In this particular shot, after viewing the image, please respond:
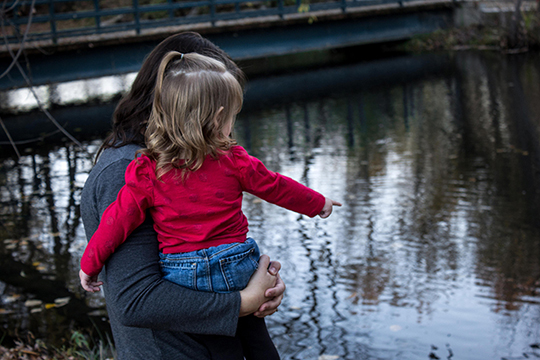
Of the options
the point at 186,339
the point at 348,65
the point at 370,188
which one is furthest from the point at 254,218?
the point at 348,65

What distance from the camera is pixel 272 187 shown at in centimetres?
187

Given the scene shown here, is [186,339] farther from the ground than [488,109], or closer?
farther from the ground

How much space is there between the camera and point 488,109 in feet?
39.0

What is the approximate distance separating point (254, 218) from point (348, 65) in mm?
16626

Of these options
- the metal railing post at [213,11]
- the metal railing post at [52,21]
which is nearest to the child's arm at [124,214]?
the metal railing post at [52,21]

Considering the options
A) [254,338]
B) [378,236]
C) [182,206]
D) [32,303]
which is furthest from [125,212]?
[378,236]

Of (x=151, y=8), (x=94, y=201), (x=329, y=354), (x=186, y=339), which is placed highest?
(x=151, y=8)

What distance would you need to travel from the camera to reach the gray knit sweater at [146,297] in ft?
5.28

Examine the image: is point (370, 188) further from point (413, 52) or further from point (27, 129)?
point (413, 52)

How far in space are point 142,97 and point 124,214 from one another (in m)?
0.40

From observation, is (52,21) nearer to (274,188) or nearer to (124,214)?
(274,188)

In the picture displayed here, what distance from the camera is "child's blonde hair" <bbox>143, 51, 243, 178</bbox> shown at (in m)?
1.61

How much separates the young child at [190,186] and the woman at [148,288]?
0.04 meters

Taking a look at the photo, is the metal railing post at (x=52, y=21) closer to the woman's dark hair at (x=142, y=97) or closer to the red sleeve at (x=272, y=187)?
the woman's dark hair at (x=142, y=97)
